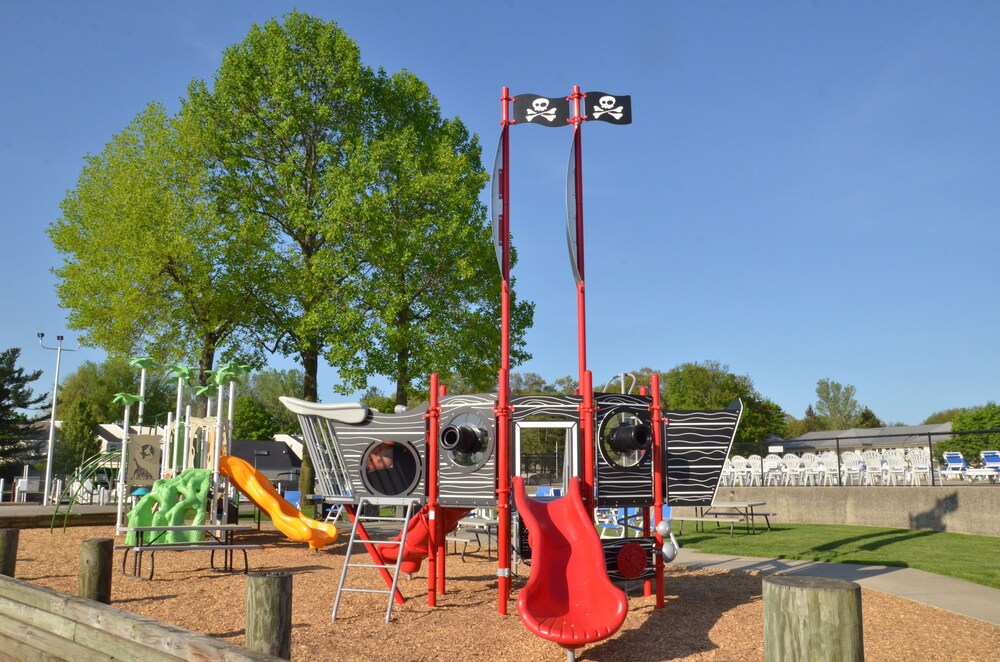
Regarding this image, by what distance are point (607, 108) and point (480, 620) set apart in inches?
231

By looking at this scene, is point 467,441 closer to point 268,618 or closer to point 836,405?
point 268,618

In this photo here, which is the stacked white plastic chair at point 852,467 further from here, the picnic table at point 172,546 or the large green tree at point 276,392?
the large green tree at point 276,392

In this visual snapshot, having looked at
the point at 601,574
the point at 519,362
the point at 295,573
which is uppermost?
the point at 519,362

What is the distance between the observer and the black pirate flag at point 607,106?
30.3ft

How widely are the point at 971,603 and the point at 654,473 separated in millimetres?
3460

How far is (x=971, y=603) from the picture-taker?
26.7ft

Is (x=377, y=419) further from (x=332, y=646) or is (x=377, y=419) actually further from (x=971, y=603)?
(x=971, y=603)

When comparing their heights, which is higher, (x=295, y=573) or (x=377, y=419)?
(x=377, y=419)

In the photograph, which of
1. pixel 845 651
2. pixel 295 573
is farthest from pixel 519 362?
pixel 845 651

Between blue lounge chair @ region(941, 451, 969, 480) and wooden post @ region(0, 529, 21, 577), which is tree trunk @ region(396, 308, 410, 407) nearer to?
wooden post @ region(0, 529, 21, 577)

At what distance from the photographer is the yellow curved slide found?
1241 centimetres

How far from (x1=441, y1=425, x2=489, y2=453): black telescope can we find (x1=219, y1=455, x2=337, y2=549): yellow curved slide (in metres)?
4.76

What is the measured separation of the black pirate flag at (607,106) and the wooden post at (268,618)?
21.4ft

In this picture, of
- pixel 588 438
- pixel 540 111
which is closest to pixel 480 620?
pixel 588 438
